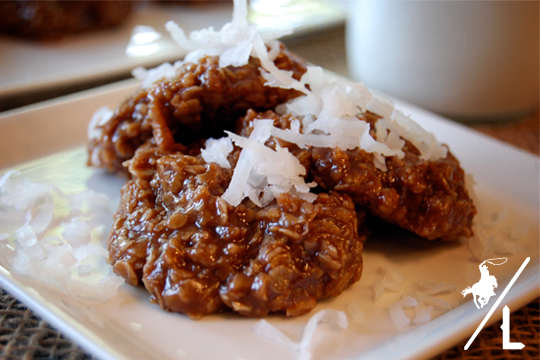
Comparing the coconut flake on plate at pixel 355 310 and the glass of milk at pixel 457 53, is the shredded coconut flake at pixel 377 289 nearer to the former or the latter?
the coconut flake on plate at pixel 355 310

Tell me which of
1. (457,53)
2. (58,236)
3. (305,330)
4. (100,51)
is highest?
(457,53)

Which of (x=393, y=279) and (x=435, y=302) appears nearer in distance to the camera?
(x=435, y=302)

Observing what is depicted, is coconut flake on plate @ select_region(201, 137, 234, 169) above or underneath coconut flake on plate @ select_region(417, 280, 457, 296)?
above

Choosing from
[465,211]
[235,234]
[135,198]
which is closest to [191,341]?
[235,234]

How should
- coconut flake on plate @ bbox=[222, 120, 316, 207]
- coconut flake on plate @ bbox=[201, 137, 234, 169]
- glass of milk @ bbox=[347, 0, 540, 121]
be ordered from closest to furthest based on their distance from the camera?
1. coconut flake on plate @ bbox=[222, 120, 316, 207]
2. coconut flake on plate @ bbox=[201, 137, 234, 169]
3. glass of milk @ bbox=[347, 0, 540, 121]

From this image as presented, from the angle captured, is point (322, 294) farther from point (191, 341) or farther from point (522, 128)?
point (522, 128)

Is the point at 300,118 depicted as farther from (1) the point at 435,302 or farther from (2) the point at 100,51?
(2) the point at 100,51

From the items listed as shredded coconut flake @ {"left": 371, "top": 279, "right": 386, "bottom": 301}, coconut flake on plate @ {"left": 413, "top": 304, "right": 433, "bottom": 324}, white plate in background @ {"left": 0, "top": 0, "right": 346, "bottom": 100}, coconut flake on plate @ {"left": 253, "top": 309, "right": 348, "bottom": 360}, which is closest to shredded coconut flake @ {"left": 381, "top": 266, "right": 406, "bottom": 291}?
shredded coconut flake @ {"left": 371, "top": 279, "right": 386, "bottom": 301}

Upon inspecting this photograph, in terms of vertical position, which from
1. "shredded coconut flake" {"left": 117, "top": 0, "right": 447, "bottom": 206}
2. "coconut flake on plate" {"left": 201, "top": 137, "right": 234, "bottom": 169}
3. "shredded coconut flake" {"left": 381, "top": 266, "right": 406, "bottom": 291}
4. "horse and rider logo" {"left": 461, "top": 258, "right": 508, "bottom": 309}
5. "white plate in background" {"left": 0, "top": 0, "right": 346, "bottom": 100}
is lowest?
"white plate in background" {"left": 0, "top": 0, "right": 346, "bottom": 100}

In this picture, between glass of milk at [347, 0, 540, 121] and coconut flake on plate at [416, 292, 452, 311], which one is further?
glass of milk at [347, 0, 540, 121]

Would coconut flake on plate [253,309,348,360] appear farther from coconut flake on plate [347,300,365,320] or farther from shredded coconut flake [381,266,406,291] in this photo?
shredded coconut flake [381,266,406,291]

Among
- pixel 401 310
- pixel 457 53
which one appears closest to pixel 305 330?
pixel 401 310
